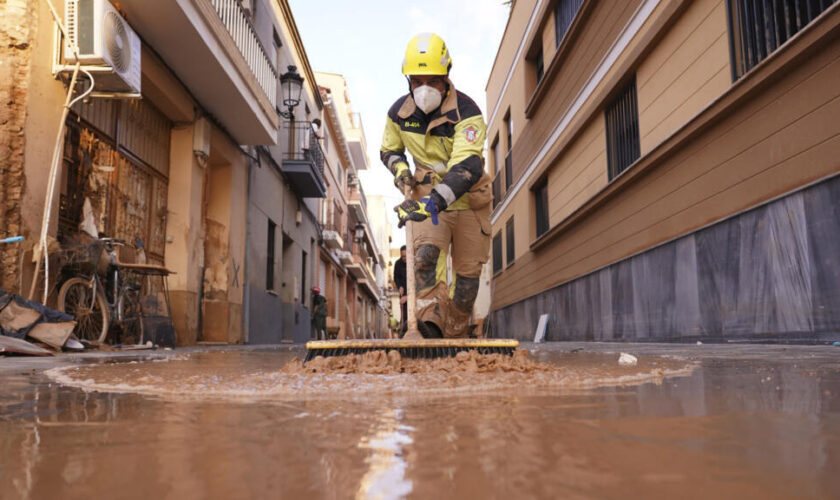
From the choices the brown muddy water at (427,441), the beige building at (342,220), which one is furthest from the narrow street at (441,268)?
the beige building at (342,220)

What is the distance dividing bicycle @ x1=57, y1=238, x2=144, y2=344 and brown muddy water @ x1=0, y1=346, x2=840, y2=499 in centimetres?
368

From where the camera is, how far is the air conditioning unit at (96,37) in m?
4.57

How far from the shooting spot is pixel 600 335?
7.23 meters

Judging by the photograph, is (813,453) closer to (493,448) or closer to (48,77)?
(493,448)

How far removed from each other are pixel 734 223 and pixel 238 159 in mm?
7356

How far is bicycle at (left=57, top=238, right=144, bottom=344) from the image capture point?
182 inches

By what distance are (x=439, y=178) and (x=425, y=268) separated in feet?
2.07

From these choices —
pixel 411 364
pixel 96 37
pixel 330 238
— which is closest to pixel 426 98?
pixel 411 364

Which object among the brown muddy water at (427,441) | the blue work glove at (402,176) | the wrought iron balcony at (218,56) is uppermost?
the wrought iron balcony at (218,56)

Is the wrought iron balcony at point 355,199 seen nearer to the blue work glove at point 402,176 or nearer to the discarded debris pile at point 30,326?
the discarded debris pile at point 30,326

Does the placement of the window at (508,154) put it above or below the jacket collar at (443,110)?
above

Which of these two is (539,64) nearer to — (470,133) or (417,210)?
(470,133)

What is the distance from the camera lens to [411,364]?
6.32ft

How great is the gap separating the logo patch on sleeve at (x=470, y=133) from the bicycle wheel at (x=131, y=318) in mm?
3878
